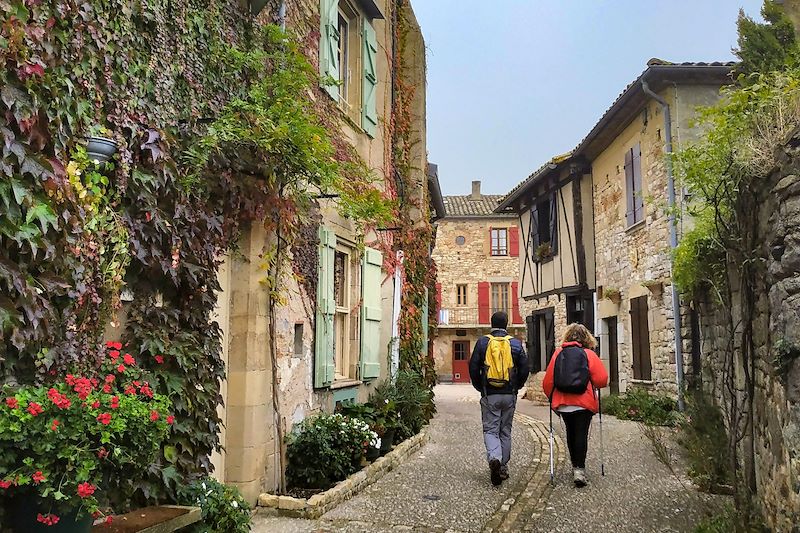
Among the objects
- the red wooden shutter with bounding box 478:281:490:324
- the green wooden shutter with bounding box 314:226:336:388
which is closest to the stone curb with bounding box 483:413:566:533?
the green wooden shutter with bounding box 314:226:336:388

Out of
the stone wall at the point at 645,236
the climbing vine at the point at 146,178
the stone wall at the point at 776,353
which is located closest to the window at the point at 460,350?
the stone wall at the point at 645,236

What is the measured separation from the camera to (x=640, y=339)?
1122 centimetres

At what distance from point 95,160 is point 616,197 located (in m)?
10.7

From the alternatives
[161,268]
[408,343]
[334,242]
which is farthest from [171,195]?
[408,343]

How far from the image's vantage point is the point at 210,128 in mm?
4172

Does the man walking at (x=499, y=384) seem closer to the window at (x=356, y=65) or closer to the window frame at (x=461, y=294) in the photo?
the window at (x=356, y=65)

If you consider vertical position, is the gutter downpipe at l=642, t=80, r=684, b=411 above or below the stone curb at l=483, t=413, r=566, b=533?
above

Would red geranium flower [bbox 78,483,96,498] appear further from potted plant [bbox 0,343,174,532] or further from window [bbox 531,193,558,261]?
window [bbox 531,193,558,261]

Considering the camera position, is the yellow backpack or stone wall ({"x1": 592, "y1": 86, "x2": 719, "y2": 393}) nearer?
the yellow backpack

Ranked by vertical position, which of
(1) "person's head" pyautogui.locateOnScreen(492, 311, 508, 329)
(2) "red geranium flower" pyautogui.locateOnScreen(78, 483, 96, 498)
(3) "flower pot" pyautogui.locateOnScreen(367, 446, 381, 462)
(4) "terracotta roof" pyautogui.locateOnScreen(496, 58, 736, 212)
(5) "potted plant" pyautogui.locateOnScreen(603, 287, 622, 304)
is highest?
(4) "terracotta roof" pyautogui.locateOnScreen(496, 58, 736, 212)

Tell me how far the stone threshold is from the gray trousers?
104 centimetres

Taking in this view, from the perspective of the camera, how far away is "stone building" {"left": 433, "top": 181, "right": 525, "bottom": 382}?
1176 inches

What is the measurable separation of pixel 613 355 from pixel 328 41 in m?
8.85

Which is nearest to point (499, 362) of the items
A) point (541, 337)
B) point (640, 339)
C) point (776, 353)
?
point (776, 353)
